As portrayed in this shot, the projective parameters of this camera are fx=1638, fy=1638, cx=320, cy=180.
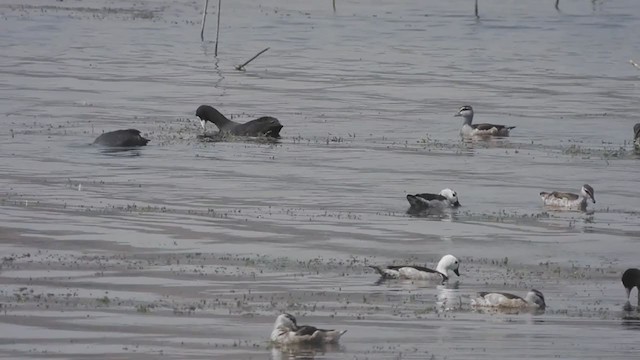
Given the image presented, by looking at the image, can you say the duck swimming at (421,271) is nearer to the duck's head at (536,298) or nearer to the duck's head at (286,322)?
the duck's head at (536,298)

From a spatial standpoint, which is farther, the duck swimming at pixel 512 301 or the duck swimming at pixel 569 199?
the duck swimming at pixel 569 199

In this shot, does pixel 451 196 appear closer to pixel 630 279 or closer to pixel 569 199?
pixel 569 199

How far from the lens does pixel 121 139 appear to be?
109 ft

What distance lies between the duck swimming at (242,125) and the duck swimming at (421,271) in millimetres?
15838

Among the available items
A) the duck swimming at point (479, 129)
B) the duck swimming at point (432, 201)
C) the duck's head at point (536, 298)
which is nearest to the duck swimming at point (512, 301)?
the duck's head at point (536, 298)

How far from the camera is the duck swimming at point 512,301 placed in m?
18.3

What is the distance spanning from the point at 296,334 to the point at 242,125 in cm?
2131

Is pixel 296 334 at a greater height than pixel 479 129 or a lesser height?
lesser

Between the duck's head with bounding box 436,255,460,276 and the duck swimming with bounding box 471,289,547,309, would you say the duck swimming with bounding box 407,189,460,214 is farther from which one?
the duck swimming with bounding box 471,289,547,309

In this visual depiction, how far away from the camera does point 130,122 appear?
38.3 m

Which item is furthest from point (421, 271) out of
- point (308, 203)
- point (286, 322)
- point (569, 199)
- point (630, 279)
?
point (569, 199)

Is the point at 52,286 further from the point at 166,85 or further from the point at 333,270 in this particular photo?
the point at 166,85

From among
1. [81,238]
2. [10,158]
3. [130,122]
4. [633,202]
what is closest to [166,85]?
[130,122]

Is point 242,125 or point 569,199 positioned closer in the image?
point 569,199
